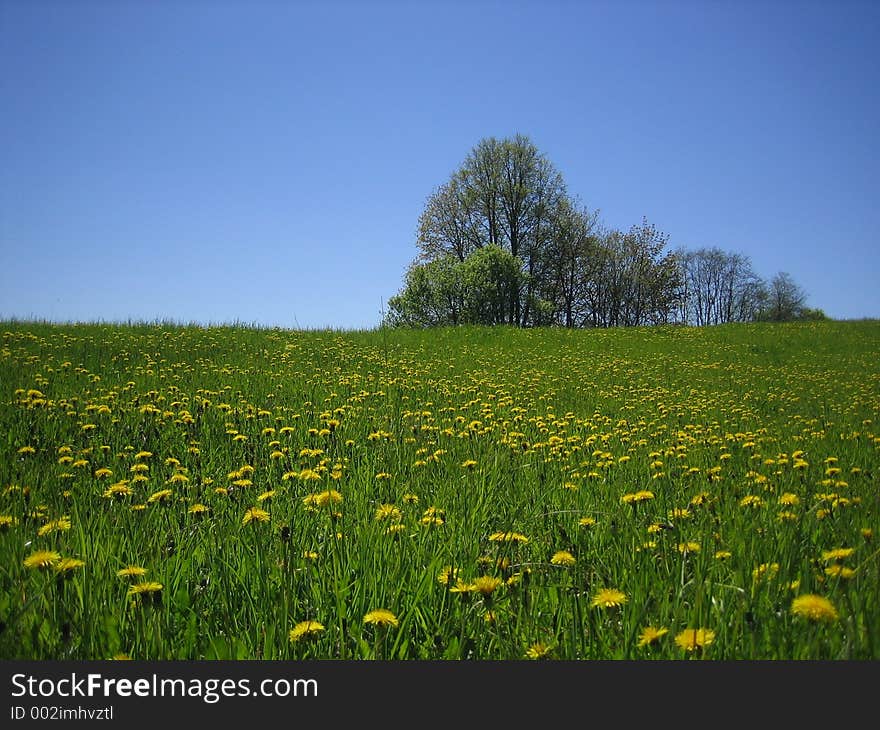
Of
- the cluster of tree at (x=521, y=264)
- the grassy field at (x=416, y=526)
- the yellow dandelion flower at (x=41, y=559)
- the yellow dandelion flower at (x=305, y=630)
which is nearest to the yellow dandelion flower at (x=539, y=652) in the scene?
the grassy field at (x=416, y=526)

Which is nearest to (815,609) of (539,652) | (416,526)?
(539,652)

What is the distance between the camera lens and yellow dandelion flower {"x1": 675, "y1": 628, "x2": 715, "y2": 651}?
4.59 feet

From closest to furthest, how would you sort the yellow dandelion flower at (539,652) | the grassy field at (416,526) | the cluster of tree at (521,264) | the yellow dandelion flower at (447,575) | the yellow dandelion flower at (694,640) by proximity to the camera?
the yellow dandelion flower at (694,640) < the yellow dandelion flower at (539,652) < the grassy field at (416,526) < the yellow dandelion flower at (447,575) < the cluster of tree at (521,264)

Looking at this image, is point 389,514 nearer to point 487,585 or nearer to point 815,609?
point 487,585

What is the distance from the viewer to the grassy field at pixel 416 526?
171cm

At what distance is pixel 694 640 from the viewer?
55.2 inches

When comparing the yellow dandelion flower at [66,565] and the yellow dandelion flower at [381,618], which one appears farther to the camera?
the yellow dandelion flower at [66,565]

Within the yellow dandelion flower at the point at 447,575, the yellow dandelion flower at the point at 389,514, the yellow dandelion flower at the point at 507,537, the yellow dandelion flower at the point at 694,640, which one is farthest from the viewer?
the yellow dandelion flower at the point at 389,514

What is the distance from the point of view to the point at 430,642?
5.70ft

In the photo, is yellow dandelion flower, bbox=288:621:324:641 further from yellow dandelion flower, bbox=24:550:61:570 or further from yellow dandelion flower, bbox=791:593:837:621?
yellow dandelion flower, bbox=791:593:837:621

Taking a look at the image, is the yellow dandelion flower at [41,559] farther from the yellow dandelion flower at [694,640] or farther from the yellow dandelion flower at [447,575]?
the yellow dandelion flower at [694,640]

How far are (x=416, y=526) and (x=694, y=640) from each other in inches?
59.0

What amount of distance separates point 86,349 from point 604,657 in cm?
1063

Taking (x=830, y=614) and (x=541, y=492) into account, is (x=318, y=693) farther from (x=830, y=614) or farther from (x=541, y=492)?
(x=541, y=492)
